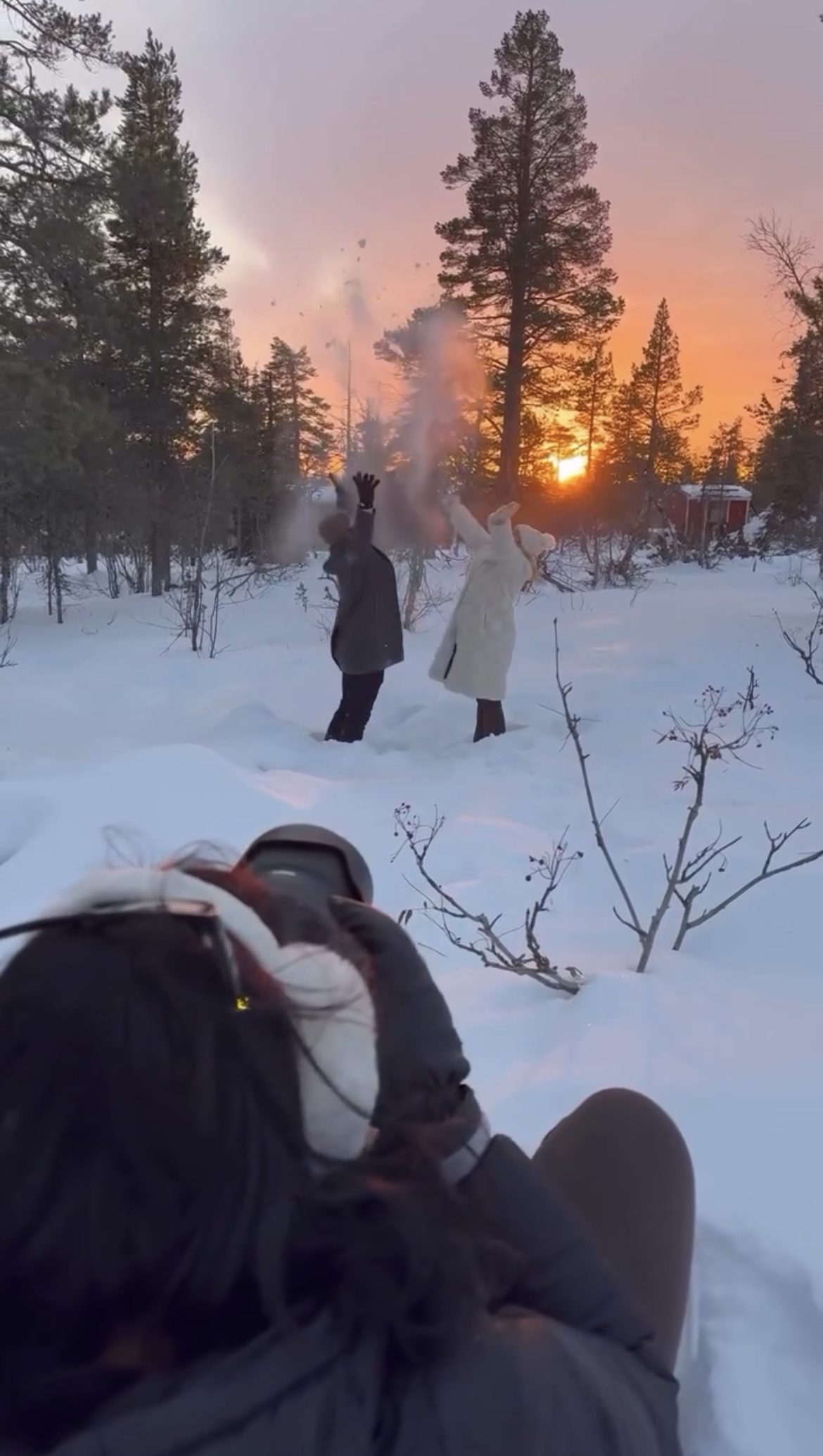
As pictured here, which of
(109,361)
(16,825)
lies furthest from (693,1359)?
(109,361)

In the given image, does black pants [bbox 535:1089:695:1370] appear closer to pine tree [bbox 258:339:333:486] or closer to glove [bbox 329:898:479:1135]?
glove [bbox 329:898:479:1135]

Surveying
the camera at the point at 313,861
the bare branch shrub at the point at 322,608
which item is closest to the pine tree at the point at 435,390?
the bare branch shrub at the point at 322,608

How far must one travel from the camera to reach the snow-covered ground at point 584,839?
1702 mm

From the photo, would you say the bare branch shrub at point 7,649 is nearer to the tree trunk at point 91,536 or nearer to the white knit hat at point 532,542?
the tree trunk at point 91,536

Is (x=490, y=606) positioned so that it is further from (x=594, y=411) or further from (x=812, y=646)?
(x=594, y=411)

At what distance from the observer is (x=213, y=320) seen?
56.5 ft

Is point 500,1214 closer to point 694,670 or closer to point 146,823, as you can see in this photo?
point 146,823

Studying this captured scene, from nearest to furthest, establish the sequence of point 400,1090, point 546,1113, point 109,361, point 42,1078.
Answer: point 42,1078, point 400,1090, point 546,1113, point 109,361

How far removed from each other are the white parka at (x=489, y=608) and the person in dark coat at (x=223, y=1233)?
19.1 ft

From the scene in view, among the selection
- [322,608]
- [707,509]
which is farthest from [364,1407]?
[707,509]

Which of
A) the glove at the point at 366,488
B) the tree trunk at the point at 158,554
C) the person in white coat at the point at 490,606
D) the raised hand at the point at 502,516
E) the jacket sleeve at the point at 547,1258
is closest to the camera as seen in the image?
the jacket sleeve at the point at 547,1258

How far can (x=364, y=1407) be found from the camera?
74 cm

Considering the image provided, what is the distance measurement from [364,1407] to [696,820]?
13.7 ft

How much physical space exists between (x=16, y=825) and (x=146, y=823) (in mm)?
577
